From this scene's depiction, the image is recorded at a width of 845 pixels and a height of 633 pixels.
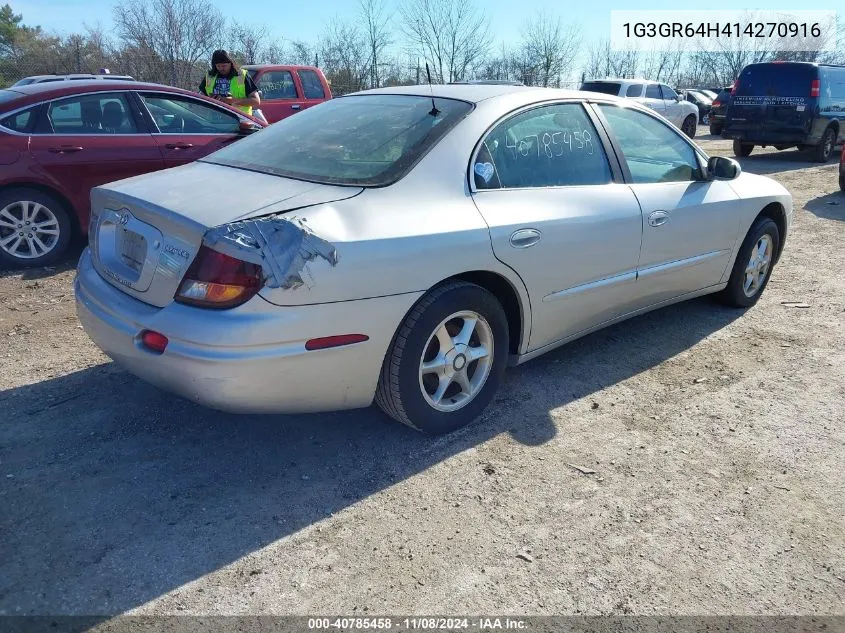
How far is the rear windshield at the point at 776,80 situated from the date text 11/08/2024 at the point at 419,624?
1438 centimetres

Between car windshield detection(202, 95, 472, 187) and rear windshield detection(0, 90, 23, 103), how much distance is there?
3139mm

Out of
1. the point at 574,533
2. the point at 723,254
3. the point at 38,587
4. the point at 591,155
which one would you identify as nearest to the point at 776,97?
the point at 723,254

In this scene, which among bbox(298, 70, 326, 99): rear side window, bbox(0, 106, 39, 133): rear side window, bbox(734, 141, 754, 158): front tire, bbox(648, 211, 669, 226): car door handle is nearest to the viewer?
bbox(648, 211, 669, 226): car door handle

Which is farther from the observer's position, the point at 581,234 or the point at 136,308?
the point at 581,234

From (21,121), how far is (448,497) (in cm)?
499

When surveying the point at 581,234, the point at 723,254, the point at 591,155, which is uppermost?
the point at 591,155

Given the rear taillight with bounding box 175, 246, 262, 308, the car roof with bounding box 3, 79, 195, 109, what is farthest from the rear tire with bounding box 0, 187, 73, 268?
the rear taillight with bounding box 175, 246, 262, 308

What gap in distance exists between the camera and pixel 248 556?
2.45 meters

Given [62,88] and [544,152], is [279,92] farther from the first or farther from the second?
[544,152]

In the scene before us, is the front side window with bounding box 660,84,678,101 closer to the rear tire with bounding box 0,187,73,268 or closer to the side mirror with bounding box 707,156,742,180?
the side mirror with bounding box 707,156,742,180

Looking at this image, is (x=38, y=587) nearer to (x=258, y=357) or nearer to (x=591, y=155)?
(x=258, y=357)

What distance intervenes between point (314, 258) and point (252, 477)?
996 mm

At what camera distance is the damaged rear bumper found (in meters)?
2.55

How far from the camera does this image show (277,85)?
41.3 ft
